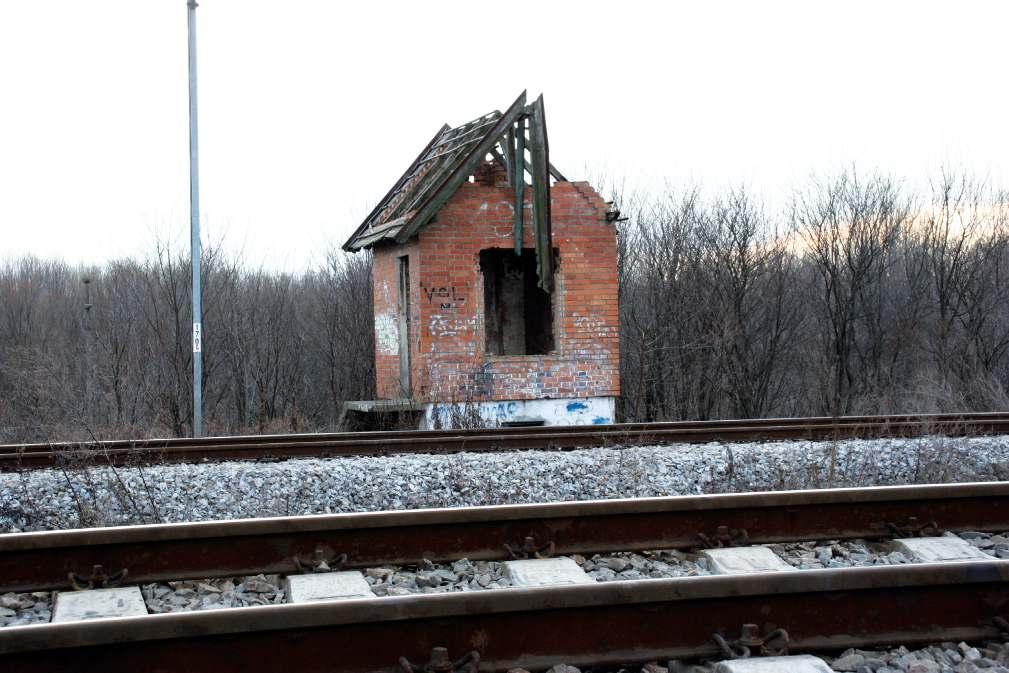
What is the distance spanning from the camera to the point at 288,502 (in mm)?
8570

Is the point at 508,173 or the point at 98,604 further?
the point at 508,173

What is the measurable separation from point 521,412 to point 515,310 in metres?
3.35

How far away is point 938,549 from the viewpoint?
6555 mm

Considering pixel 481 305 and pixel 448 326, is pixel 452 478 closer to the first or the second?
pixel 448 326

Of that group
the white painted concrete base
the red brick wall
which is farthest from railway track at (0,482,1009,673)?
Answer: the red brick wall

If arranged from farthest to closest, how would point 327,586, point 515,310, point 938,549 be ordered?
1. point 515,310
2. point 938,549
3. point 327,586

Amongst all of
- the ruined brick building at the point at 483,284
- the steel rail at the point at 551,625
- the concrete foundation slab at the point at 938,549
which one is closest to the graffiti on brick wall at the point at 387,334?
the ruined brick building at the point at 483,284

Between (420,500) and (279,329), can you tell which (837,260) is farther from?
(420,500)

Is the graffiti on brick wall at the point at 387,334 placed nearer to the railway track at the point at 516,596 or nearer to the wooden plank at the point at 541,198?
the wooden plank at the point at 541,198

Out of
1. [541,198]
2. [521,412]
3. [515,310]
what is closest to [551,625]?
[521,412]

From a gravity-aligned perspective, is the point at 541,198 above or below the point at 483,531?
above

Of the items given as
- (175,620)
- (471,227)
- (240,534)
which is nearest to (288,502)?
(240,534)

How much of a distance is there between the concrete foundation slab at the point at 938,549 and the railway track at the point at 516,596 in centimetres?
20

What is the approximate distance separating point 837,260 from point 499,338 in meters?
11.1
